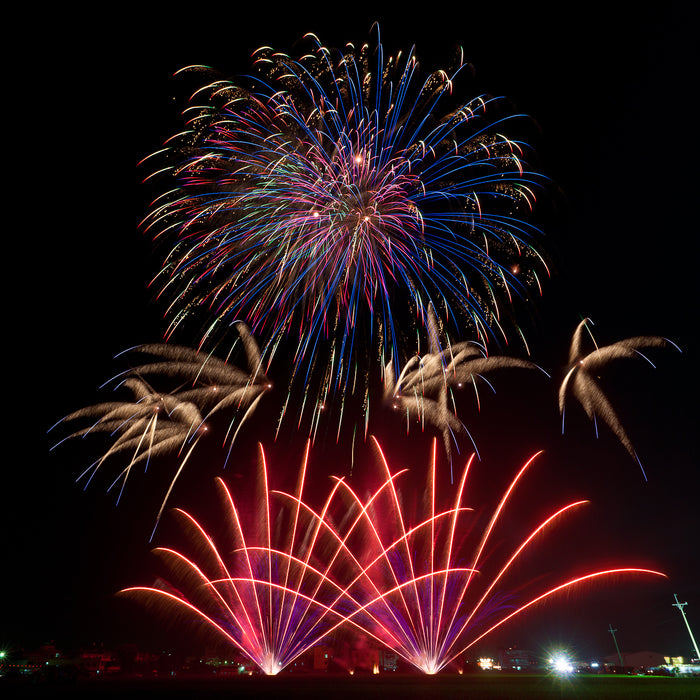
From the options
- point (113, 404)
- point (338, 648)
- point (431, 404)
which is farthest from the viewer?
point (338, 648)

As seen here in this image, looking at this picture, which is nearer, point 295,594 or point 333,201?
point 333,201

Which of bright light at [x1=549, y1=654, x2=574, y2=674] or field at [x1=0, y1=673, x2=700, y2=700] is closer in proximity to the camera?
field at [x1=0, y1=673, x2=700, y2=700]

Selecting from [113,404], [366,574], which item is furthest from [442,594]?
[113,404]

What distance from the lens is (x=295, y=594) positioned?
85.3 ft

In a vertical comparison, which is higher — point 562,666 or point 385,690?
point 562,666

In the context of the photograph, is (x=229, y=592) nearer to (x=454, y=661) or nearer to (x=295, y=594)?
A: (x=295, y=594)

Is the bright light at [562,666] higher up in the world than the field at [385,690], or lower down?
higher up

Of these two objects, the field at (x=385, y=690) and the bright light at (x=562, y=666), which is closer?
the field at (x=385, y=690)

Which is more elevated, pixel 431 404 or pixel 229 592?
pixel 431 404

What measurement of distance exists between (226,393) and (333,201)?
9.29 m

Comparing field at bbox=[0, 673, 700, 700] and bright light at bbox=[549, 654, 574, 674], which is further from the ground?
bright light at bbox=[549, 654, 574, 674]

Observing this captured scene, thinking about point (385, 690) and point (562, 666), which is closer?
point (385, 690)

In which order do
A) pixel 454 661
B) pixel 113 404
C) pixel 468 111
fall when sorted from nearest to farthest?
pixel 468 111 → pixel 113 404 → pixel 454 661

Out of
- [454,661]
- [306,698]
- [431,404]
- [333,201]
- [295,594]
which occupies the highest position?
[333,201]
